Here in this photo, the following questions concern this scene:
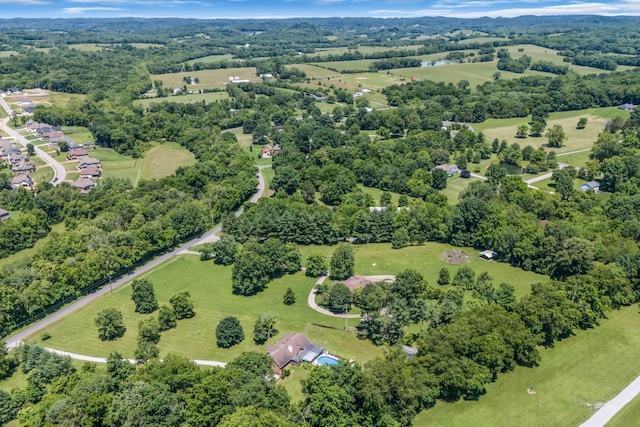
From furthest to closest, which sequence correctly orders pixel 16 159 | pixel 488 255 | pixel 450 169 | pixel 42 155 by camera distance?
pixel 42 155 < pixel 16 159 < pixel 450 169 < pixel 488 255

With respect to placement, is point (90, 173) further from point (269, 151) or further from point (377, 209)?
point (377, 209)

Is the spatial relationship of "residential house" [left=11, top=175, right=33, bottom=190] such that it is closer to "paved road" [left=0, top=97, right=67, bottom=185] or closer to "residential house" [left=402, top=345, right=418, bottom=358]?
"paved road" [left=0, top=97, right=67, bottom=185]


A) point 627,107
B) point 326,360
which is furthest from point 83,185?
point 627,107

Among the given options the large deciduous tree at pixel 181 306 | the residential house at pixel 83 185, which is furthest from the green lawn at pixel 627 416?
the residential house at pixel 83 185

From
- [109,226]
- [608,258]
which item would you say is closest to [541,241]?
[608,258]

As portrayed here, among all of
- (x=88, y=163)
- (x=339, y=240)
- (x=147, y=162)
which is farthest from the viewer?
(x=147, y=162)

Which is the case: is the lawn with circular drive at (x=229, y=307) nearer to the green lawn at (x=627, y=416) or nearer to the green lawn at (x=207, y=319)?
the green lawn at (x=207, y=319)
